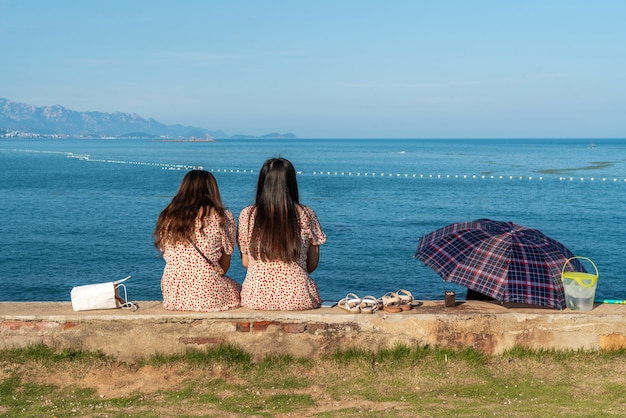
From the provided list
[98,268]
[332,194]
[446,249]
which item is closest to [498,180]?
[332,194]

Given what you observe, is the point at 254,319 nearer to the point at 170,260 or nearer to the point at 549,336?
the point at 170,260

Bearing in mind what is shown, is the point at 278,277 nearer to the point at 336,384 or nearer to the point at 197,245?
the point at 197,245

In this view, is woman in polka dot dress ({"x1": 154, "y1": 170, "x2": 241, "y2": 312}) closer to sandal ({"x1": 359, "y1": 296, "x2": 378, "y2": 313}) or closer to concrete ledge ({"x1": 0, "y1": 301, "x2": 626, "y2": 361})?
concrete ledge ({"x1": 0, "y1": 301, "x2": 626, "y2": 361})

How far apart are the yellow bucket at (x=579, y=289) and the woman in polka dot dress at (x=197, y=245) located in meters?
3.48

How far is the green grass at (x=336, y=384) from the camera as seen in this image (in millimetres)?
5977

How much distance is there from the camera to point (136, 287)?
910 inches

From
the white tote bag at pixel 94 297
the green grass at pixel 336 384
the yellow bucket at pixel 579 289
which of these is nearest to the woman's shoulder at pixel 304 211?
the green grass at pixel 336 384

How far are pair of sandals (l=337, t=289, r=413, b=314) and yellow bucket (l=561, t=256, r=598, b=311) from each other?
167cm

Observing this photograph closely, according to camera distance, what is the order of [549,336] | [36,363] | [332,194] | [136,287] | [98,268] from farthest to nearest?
[332,194] < [98,268] < [136,287] < [549,336] < [36,363]

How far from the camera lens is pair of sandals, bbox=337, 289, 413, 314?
7.12 meters

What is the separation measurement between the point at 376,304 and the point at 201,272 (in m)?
1.82

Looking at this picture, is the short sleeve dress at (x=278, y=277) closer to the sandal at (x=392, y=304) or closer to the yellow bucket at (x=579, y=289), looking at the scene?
the sandal at (x=392, y=304)

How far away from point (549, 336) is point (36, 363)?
5124mm

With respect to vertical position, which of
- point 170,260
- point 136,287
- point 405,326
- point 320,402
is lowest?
point 136,287
